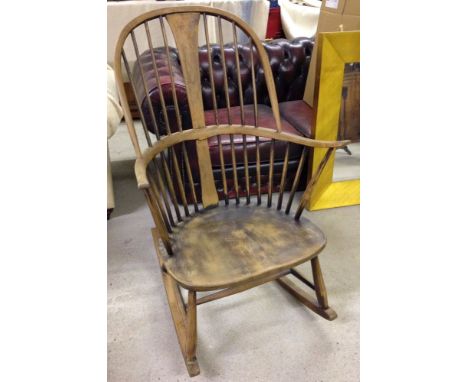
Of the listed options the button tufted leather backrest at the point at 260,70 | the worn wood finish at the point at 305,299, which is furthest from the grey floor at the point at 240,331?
the button tufted leather backrest at the point at 260,70

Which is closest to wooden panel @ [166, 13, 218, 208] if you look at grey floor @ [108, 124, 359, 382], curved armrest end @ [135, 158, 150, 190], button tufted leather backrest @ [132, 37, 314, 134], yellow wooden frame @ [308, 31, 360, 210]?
curved armrest end @ [135, 158, 150, 190]

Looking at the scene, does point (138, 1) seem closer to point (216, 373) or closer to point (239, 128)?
point (239, 128)

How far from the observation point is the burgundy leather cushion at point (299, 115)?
2.02 metres

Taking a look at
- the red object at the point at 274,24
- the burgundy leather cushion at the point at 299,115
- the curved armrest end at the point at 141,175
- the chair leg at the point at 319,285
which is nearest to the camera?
the curved armrest end at the point at 141,175

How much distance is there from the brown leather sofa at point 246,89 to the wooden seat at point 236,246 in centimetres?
62

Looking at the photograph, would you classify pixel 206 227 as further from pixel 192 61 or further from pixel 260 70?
pixel 260 70

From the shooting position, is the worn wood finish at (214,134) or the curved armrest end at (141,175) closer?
the curved armrest end at (141,175)

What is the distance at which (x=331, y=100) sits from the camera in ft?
6.14

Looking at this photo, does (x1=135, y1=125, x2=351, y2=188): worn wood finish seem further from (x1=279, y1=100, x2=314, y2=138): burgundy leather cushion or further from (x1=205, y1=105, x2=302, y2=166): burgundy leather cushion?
(x1=279, y1=100, x2=314, y2=138): burgundy leather cushion

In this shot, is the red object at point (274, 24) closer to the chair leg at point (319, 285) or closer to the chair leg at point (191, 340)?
the chair leg at point (319, 285)

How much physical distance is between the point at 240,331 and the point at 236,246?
406 millimetres

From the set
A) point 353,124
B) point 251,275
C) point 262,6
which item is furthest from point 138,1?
point 251,275

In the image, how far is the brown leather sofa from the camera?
1905mm

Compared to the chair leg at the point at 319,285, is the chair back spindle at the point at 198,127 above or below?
above
